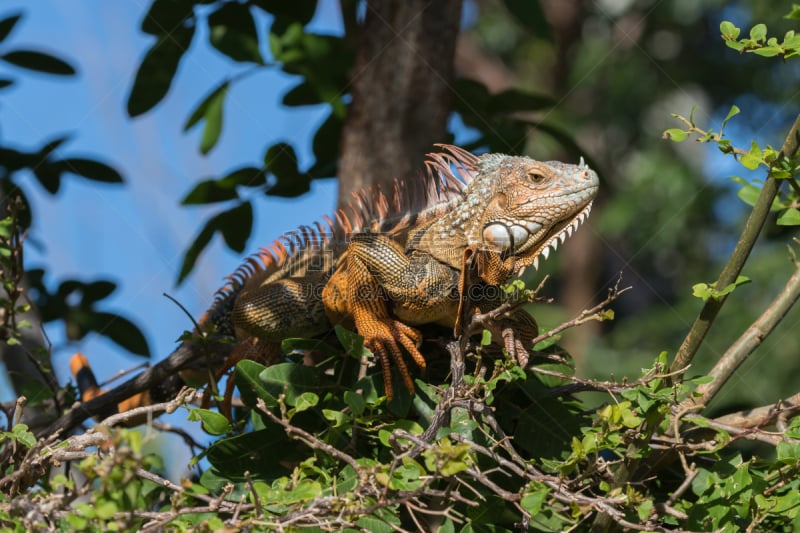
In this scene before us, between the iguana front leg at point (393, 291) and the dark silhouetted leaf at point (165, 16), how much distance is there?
5.55 feet

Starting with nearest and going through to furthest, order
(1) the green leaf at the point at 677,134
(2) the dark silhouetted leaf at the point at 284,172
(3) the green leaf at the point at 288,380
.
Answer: (1) the green leaf at the point at 677,134
(3) the green leaf at the point at 288,380
(2) the dark silhouetted leaf at the point at 284,172

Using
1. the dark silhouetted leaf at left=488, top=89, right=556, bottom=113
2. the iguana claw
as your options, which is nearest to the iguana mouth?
the iguana claw

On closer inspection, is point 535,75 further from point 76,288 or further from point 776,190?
point 776,190

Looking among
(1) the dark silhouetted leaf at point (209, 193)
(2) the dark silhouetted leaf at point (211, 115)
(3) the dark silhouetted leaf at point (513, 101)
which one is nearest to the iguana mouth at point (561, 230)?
(3) the dark silhouetted leaf at point (513, 101)

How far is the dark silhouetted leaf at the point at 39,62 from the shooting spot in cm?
496

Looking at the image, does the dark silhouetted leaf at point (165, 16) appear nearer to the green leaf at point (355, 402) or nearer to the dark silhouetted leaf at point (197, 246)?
the dark silhouetted leaf at point (197, 246)

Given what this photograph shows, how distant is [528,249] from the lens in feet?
10.9

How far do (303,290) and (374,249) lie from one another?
48cm

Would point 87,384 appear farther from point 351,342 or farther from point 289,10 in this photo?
point 289,10

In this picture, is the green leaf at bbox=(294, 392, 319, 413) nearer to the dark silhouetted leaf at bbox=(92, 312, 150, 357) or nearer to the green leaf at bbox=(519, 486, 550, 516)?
the green leaf at bbox=(519, 486, 550, 516)

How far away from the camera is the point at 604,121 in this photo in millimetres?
18688

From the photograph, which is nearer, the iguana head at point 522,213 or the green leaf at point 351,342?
the green leaf at point 351,342

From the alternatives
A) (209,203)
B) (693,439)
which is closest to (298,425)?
(693,439)

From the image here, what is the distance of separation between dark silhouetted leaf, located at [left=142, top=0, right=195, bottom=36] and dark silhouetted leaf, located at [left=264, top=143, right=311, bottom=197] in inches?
28.9
